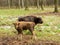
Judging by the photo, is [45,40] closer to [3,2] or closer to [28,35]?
[28,35]

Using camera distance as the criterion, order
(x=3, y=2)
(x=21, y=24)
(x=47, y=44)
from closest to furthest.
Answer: (x=47, y=44) → (x=21, y=24) → (x=3, y=2)

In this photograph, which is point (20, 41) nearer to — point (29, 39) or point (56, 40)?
point (29, 39)

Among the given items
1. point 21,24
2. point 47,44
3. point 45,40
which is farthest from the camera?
point 21,24

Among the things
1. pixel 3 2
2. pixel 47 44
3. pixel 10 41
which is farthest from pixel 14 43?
pixel 3 2

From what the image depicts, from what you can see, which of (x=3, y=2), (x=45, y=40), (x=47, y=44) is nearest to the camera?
(x=47, y=44)

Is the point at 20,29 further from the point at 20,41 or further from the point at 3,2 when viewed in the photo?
the point at 3,2

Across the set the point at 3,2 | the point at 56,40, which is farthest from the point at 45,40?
the point at 3,2

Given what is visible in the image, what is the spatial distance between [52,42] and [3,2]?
154 ft

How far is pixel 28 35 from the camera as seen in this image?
1021 cm

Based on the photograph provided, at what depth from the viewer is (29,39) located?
370 inches

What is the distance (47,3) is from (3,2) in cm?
1061

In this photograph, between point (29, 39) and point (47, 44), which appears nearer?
point (47, 44)

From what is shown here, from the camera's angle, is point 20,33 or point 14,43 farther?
point 20,33

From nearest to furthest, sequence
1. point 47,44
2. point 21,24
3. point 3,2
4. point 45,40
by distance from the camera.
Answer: point 47,44
point 45,40
point 21,24
point 3,2
